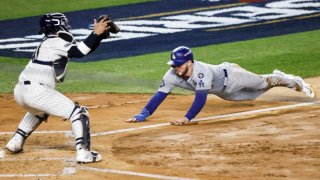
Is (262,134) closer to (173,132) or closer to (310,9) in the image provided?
(173,132)

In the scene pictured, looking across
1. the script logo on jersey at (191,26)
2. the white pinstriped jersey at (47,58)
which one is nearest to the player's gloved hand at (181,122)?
the white pinstriped jersey at (47,58)

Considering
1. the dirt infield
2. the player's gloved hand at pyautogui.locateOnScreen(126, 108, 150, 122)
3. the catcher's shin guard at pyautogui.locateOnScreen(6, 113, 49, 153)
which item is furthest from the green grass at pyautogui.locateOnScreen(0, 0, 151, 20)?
the catcher's shin guard at pyautogui.locateOnScreen(6, 113, 49, 153)

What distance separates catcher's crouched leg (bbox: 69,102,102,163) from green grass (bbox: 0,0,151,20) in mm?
13089

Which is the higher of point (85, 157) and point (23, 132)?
point (23, 132)

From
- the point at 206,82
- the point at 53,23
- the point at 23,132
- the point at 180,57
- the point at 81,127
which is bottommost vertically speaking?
the point at 23,132

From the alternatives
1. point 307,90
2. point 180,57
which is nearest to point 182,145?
point 180,57

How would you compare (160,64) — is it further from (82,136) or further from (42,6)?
(42,6)

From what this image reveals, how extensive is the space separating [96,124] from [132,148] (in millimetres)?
1822

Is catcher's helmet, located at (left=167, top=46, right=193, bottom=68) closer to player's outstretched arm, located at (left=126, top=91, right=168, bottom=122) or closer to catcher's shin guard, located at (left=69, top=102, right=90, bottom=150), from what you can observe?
player's outstretched arm, located at (left=126, top=91, right=168, bottom=122)

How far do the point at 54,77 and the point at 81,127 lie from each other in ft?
2.44

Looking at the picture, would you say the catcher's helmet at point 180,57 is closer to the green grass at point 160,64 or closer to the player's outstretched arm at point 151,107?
the player's outstretched arm at point 151,107

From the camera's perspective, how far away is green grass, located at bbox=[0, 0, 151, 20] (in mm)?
23125

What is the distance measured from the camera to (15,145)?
1047cm

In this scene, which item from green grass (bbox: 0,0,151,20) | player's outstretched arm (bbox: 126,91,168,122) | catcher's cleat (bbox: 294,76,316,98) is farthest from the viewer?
green grass (bbox: 0,0,151,20)
